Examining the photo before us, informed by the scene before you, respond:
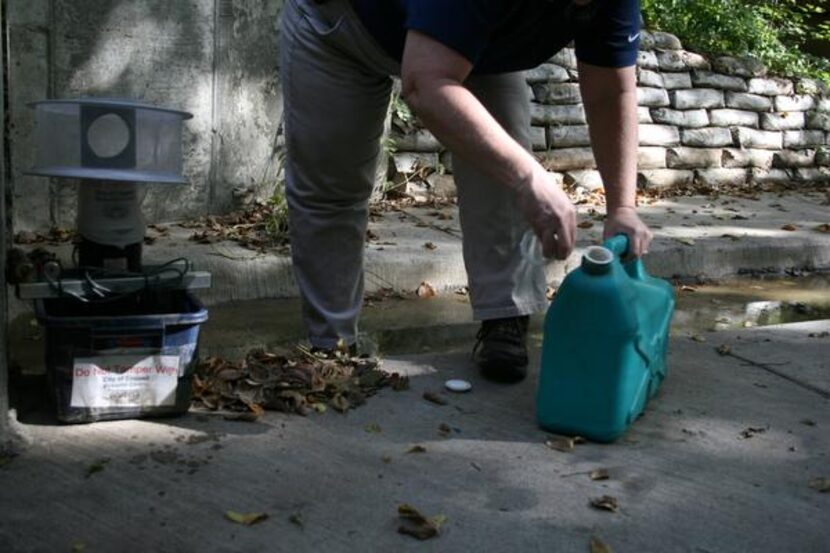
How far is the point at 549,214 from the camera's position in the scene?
2.28m

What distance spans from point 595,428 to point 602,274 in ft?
1.27

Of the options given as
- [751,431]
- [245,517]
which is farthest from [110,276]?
[751,431]

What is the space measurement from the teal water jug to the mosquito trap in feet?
2.88

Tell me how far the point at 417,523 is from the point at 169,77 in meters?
3.43

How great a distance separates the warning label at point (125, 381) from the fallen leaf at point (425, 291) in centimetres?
217

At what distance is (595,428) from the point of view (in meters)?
2.66

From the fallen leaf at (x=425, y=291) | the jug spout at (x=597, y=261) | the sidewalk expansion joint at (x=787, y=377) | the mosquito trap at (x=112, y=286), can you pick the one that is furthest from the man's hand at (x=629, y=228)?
the fallen leaf at (x=425, y=291)

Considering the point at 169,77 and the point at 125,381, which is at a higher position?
the point at 169,77

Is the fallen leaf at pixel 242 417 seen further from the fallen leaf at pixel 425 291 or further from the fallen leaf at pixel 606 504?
the fallen leaf at pixel 425 291

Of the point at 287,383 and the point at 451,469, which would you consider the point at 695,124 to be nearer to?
the point at 287,383

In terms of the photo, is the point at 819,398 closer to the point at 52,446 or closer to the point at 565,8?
the point at 565,8

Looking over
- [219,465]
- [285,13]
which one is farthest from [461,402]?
[285,13]

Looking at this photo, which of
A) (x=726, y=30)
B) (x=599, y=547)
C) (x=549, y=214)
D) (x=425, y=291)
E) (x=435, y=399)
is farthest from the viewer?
(x=726, y=30)

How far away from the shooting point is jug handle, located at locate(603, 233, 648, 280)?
2717 mm
